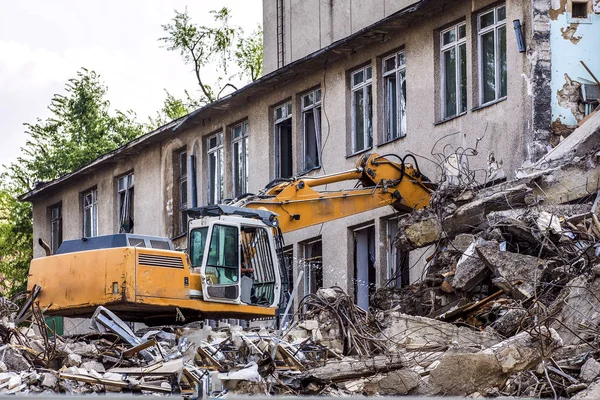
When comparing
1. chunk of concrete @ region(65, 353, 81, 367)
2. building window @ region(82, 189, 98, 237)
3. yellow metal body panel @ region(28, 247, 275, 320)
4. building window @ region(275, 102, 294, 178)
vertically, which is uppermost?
building window @ region(275, 102, 294, 178)

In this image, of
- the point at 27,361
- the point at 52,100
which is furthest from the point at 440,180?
the point at 52,100

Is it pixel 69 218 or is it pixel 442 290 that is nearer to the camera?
pixel 442 290

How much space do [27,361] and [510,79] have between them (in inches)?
387

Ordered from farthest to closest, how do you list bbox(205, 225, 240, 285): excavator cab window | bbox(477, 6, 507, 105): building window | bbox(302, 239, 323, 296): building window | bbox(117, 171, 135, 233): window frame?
bbox(117, 171, 135, 233): window frame, bbox(302, 239, 323, 296): building window, bbox(477, 6, 507, 105): building window, bbox(205, 225, 240, 285): excavator cab window

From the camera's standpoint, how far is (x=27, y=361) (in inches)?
792

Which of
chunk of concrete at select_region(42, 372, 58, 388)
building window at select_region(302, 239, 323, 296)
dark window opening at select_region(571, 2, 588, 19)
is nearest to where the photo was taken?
chunk of concrete at select_region(42, 372, 58, 388)

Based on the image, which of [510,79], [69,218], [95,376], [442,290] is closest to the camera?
[95,376]

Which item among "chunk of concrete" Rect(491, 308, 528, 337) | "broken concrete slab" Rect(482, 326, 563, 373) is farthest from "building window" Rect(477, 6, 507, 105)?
"broken concrete slab" Rect(482, 326, 563, 373)

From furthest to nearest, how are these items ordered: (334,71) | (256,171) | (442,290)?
1. (256,171)
2. (334,71)
3. (442,290)

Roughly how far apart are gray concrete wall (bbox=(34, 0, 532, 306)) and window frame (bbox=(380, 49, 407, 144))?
0.11 metres

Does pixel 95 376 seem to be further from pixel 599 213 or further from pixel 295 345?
pixel 599 213

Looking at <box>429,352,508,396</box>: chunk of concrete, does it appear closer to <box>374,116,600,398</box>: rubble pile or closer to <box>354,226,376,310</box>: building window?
<box>374,116,600,398</box>: rubble pile

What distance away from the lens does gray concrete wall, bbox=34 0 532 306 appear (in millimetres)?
24641

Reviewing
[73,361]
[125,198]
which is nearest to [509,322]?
[73,361]
